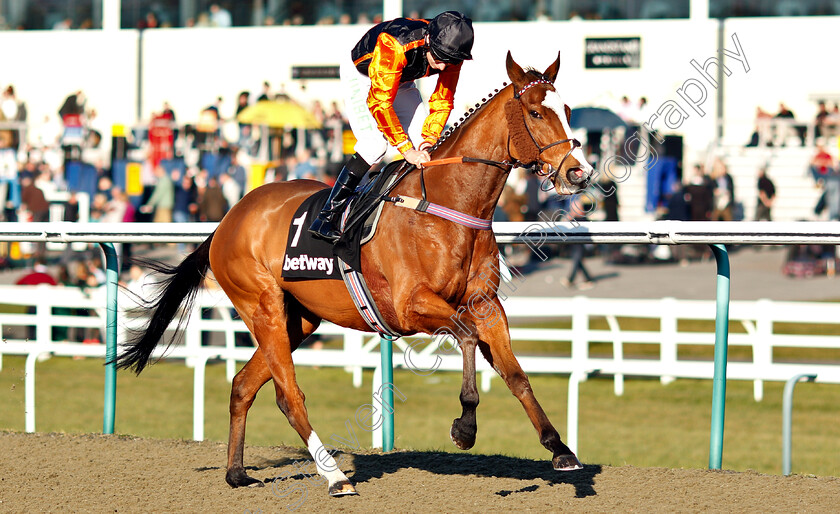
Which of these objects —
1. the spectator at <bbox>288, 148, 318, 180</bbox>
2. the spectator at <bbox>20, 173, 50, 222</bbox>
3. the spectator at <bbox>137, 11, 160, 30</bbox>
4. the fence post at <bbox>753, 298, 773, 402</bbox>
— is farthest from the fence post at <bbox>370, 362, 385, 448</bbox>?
the spectator at <bbox>137, 11, 160, 30</bbox>

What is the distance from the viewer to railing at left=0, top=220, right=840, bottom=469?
4102mm

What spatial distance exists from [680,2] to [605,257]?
6.31 meters

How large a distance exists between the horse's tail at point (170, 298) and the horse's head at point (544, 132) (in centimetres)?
173

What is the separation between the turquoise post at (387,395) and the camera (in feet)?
16.3

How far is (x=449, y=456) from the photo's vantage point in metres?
4.79

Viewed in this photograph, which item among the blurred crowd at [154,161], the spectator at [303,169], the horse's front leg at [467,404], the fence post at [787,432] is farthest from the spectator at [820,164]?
the horse's front leg at [467,404]

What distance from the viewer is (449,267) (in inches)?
158

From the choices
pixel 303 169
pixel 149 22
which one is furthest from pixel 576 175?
pixel 149 22

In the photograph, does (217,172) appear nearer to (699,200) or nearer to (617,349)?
(699,200)

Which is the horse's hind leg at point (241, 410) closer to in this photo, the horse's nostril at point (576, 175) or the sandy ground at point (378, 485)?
the sandy ground at point (378, 485)

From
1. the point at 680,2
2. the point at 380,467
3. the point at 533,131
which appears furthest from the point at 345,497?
the point at 680,2

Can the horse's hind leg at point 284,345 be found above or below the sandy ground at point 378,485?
above

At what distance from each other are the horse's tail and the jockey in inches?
35.6

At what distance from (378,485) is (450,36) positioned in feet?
5.61
